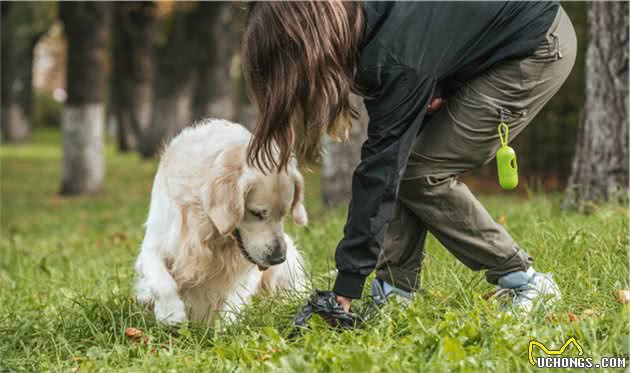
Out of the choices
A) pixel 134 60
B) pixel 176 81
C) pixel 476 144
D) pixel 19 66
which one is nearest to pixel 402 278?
pixel 476 144

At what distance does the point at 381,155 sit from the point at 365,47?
420 mm

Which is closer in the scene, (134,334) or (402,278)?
(134,334)

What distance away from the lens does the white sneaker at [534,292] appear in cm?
310

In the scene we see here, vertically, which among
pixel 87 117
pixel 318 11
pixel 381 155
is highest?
pixel 318 11

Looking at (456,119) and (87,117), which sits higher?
(456,119)

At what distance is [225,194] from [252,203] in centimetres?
15

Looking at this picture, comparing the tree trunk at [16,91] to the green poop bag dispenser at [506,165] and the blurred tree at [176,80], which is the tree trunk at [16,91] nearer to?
the blurred tree at [176,80]

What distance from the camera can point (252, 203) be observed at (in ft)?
11.7

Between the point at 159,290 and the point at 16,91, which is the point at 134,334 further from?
the point at 16,91

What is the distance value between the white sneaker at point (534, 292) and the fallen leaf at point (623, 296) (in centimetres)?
23

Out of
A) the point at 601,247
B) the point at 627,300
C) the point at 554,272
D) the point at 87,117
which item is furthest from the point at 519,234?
the point at 87,117

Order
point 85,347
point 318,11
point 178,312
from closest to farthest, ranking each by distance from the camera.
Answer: point 318,11
point 85,347
point 178,312

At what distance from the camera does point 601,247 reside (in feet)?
12.6

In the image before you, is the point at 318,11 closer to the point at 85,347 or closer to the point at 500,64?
the point at 500,64
